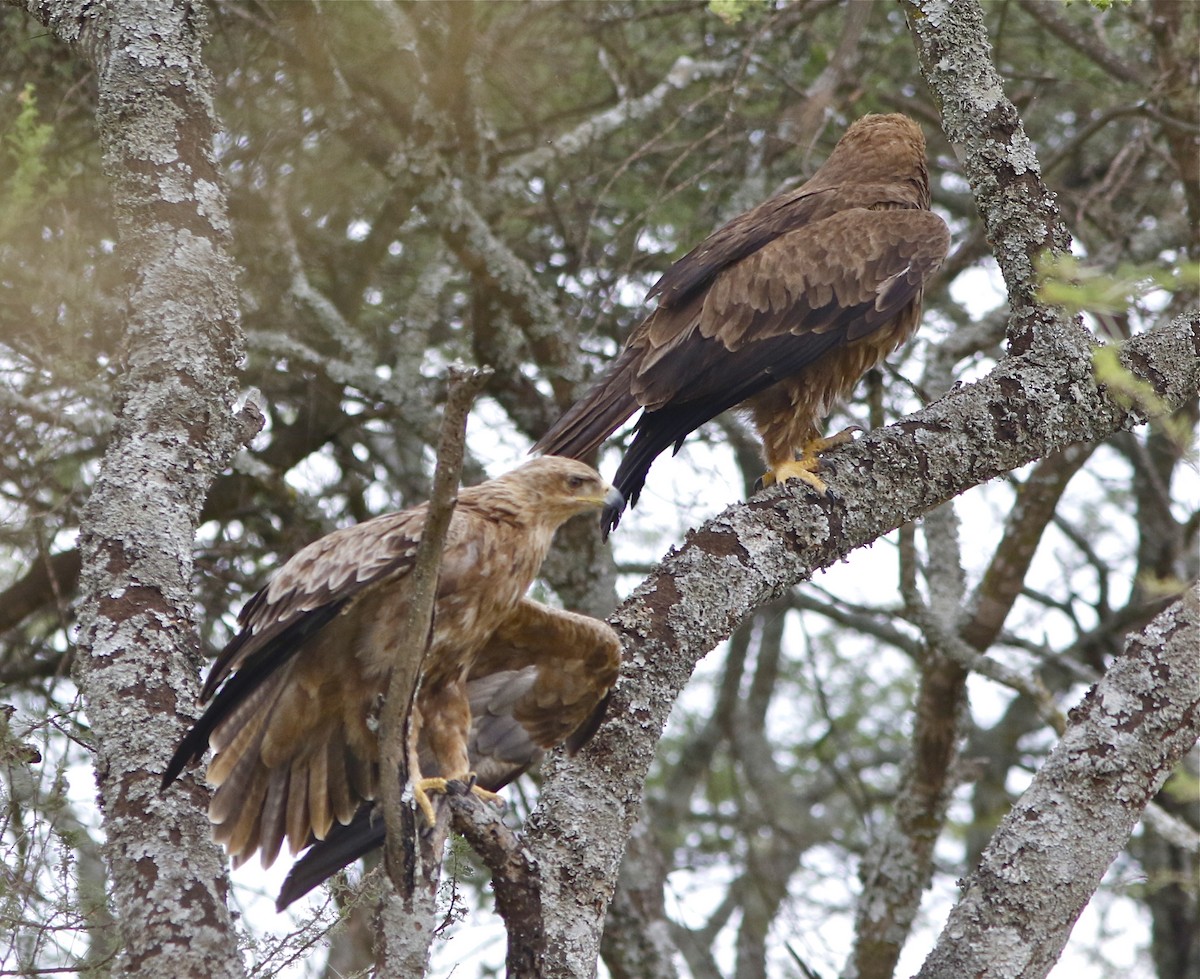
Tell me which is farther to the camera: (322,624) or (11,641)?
(11,641)

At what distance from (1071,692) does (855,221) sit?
15.0ft

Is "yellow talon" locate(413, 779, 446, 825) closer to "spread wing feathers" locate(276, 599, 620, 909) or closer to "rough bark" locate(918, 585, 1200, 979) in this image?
"spread wing feathers" locate(276, 599, 620, 909)

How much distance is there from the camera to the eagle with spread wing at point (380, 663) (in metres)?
3.30

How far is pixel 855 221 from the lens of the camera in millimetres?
5121

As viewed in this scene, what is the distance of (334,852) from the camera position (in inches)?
140

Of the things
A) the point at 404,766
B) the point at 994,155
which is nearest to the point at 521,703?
the point at 404,766

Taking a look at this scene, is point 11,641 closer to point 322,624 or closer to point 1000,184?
point 322,624

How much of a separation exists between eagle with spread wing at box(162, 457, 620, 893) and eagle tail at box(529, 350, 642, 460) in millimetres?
615

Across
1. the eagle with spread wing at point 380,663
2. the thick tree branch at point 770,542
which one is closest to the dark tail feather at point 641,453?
the eagle with spread wing at point 380,663

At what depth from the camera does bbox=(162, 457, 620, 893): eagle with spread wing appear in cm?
330

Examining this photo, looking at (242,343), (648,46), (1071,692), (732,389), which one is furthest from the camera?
(1071,692)

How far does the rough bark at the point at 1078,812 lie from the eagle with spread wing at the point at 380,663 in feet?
3.41

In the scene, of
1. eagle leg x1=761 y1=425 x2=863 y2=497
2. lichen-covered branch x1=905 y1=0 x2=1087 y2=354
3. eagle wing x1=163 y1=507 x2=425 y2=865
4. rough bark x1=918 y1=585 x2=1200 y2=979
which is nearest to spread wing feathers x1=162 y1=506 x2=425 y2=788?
eagle wing x1=163 y1=507 x2=425 y2=865

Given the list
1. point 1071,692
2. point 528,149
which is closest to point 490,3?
point 528,149
